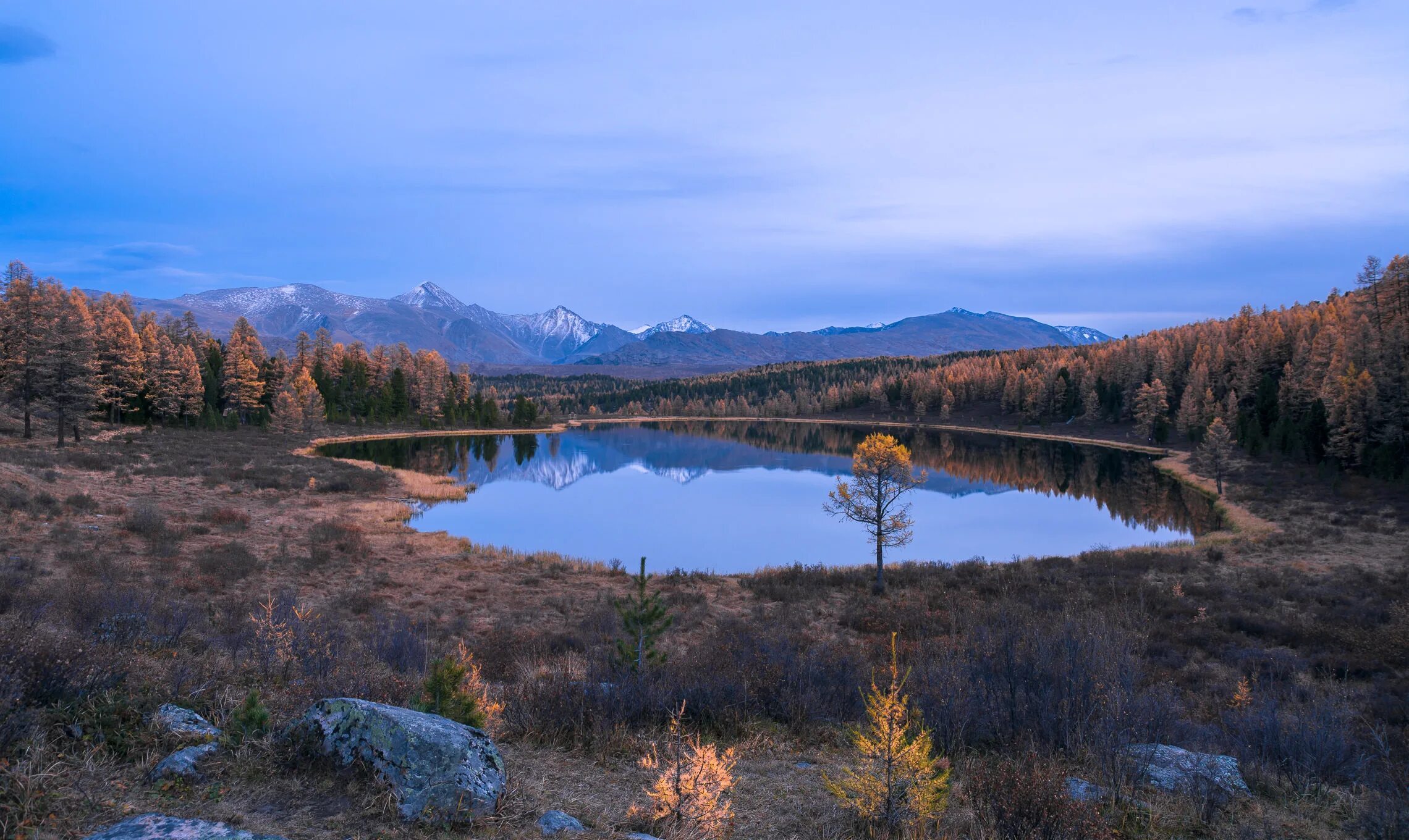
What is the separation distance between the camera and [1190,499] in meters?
51.6

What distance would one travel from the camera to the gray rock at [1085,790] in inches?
221

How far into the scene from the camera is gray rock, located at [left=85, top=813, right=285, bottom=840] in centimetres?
362

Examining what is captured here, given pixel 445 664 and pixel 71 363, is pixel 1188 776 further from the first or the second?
pixel 71 363

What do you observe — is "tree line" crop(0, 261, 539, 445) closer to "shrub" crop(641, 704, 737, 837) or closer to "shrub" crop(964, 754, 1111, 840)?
"shrub" crop(641, 704, 737, 837)

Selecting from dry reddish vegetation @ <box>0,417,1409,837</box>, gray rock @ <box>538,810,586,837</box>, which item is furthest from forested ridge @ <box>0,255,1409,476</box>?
gray rock @ <box>538,810,586,837</box>

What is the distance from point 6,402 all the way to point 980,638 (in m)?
68.1

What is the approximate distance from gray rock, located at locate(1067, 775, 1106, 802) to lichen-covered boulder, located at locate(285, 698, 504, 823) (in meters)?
4.73

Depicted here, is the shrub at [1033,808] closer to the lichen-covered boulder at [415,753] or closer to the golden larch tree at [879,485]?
the lichen-covered boulder at [415,753]

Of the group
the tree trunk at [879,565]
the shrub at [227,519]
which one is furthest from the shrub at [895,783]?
the shrub at [227,519]

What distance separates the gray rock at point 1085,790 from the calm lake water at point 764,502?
2512cm

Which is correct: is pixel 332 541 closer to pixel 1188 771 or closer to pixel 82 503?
pixel 82 503

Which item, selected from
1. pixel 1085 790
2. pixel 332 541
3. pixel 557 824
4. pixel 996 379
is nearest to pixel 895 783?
pixel 1085 790

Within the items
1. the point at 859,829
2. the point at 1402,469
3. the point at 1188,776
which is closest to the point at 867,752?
the point at 859,829

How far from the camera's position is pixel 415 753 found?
4789 millimetres
